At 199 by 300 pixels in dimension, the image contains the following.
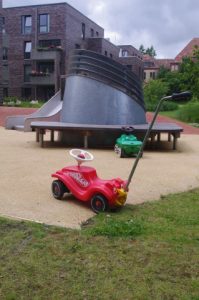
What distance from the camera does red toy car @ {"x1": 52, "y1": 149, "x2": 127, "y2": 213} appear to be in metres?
5.07

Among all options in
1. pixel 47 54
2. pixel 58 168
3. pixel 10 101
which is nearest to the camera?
pixel 58 168

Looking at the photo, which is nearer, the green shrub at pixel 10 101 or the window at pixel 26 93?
the green shrub at pixel 10 101

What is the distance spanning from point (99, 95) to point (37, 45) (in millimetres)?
32615

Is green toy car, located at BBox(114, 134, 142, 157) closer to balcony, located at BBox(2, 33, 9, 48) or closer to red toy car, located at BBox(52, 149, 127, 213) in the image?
red toy car, located at BBox(52, 149, 127, 213)

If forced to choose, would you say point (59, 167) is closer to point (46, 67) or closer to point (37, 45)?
point (46, 67)

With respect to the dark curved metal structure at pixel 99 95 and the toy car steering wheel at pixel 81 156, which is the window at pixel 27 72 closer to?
the dark curved metal structure at pixel 99 95

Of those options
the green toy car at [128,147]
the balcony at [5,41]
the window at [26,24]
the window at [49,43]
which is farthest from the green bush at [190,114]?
the balcony at [5,41]

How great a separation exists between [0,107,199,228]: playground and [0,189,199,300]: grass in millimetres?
451

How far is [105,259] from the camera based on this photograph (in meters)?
3.66

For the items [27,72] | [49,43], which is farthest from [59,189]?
[27,72]

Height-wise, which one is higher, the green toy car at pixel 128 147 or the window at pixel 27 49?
the window at pixel 27 49

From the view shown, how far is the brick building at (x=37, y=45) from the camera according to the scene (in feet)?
139

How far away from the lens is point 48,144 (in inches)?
522

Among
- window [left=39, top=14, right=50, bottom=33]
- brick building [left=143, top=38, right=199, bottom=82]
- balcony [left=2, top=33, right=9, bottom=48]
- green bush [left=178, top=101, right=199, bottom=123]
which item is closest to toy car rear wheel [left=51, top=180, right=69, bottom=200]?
green bush [left=178, top=101, right=199, bottom=123]
